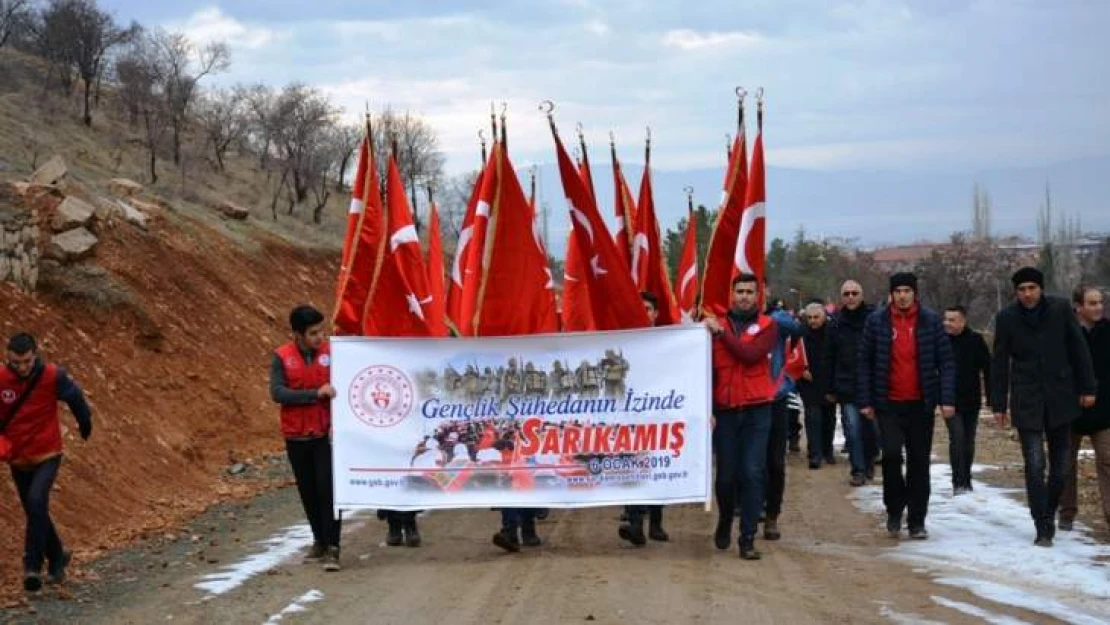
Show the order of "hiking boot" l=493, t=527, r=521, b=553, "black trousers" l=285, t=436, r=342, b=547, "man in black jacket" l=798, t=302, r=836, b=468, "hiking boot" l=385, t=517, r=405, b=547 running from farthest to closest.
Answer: "man in black jacket" l=798, t=302, r=836, b=468 → "hiking boot" l=385, t=517, r=405, b=547 → "hiking boot" l=493, t=527, r=521, b=553 → "black trousers" l=285, t=436, r=342, b=547

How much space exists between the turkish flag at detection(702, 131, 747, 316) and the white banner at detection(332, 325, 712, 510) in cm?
86

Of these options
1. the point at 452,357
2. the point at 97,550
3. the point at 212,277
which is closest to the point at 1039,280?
the point at 452,357

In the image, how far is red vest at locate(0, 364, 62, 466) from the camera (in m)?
8.52

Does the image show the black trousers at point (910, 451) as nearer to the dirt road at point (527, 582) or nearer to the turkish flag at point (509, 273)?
the dirt road at point (527, 582)

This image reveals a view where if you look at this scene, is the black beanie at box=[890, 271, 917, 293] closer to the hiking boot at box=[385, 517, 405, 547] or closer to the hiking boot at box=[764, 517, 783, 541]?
the hiking boot at box=[764, 517, 783, 541]

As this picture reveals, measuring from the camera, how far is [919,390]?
9703 millimetres

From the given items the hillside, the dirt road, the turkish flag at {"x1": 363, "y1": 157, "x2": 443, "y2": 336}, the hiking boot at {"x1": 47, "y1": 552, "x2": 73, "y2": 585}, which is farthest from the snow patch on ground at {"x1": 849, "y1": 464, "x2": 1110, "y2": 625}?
the hillside

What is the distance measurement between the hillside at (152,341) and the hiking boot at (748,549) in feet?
16.8

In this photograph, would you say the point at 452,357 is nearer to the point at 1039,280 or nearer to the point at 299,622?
the point at 299,622

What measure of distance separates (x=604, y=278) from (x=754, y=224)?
132 cm

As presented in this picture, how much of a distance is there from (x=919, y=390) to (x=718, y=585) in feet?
8.61

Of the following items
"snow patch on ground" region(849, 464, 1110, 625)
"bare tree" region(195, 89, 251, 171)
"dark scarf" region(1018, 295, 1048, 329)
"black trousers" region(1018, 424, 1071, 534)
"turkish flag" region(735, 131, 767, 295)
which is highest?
"bare tree" region(195, 89, 251, 171)

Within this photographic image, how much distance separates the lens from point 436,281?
12.7 metres

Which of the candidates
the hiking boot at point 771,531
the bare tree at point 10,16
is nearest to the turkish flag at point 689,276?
the hiking boot at point 771,531
